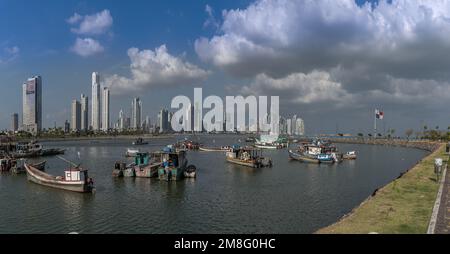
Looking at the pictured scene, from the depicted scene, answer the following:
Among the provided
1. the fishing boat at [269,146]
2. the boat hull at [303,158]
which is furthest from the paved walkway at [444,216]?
the fishing boat at [269,146]

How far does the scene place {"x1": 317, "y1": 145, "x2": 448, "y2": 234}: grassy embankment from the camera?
69.3ft

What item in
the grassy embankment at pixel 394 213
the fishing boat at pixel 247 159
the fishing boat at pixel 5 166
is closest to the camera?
the grassy embankment at pixel 394 213

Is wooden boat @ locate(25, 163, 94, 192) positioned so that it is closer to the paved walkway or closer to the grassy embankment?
the grassy embankment

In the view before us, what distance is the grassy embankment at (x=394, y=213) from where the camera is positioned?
21119 mm

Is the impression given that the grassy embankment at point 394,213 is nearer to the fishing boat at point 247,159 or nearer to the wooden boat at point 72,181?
the wooden boat at point 72,181

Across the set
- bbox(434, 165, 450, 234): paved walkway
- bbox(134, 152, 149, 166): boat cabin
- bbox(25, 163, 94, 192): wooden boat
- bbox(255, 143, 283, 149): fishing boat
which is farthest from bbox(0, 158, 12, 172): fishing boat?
bbox(255, 143, 283, 149): fishing boat

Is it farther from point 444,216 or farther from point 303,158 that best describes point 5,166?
point 444,216

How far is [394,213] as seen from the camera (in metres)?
24.9

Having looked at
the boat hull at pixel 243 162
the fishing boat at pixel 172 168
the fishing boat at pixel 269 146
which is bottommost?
the fishing boat at pixel 269 146

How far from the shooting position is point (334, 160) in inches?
3314
